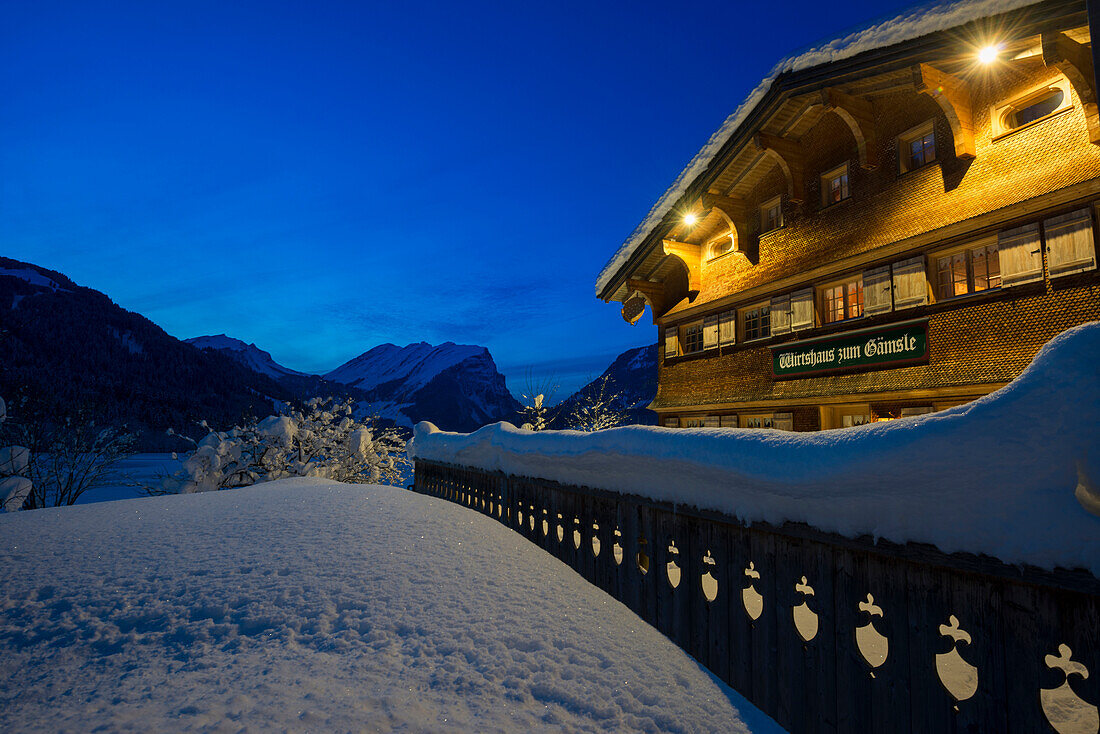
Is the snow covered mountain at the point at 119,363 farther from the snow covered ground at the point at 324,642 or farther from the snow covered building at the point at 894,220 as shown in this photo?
the snow covered ground at the point at 324,642

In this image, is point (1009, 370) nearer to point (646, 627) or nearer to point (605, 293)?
point (646, 627)

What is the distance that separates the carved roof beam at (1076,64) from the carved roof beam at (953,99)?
54.2 inches

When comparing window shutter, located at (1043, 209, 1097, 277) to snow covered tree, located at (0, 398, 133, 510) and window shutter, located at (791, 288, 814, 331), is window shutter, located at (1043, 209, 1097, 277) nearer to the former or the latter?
window shutter, located at (791, 288, 814, 331)

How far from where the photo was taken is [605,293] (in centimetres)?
1641

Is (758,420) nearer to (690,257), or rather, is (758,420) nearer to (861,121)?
(690,257)

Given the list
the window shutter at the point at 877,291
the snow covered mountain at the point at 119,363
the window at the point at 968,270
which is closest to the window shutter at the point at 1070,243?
the window at the point at 968,270

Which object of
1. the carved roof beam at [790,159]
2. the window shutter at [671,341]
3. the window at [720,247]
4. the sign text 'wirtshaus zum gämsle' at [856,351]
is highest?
the carved roof beam at [790,159]

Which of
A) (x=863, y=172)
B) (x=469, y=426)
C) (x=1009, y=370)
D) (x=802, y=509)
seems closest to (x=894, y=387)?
(x=1009, y=370)

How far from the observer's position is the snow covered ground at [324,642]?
2.30 meters

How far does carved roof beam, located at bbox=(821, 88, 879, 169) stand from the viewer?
9.90 m

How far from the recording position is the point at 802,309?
1132 centimetres

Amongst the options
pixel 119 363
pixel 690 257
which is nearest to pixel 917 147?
pixel 690 257

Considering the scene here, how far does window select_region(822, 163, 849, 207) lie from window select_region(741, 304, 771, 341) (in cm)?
258

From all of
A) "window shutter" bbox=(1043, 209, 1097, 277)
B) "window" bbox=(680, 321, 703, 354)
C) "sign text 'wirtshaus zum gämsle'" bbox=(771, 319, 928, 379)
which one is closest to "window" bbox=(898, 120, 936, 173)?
"window shutter" bbox=(1043, 209, 1097, 277)
